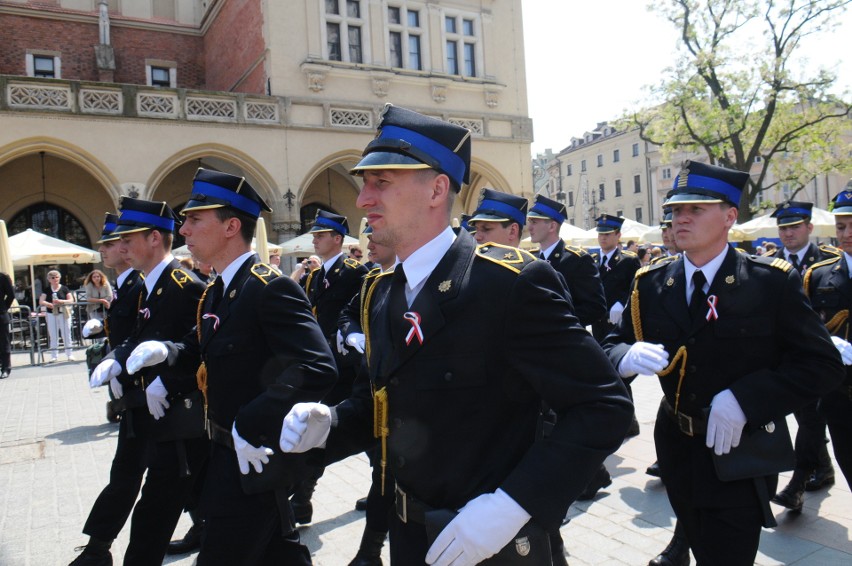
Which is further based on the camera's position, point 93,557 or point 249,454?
point 93,557

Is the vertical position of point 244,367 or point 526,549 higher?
point 244,367

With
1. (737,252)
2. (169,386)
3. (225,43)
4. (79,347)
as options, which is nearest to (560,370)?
(737,252)

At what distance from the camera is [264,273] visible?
3176 millimetres

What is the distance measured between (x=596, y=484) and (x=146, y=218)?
155 inches

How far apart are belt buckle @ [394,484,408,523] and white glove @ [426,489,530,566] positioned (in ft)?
1.11

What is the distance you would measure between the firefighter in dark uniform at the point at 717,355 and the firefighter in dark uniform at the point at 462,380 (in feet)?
3.50

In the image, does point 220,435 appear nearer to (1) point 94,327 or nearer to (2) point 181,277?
(2) point 181,277

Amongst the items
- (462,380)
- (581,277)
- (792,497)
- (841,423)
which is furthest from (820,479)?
(462,380)

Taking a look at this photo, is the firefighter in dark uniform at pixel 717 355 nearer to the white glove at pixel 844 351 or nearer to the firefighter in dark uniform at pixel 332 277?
the white glove at pixel 844 351

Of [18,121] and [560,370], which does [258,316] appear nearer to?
[560,370]

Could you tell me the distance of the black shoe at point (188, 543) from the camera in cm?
451

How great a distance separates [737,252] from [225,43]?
2513cm

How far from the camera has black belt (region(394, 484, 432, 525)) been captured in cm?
194

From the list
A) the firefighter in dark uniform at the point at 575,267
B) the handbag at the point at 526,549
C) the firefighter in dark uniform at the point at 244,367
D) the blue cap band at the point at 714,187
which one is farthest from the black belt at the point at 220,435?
the firefighter in dark uniform at the point at 575,267
